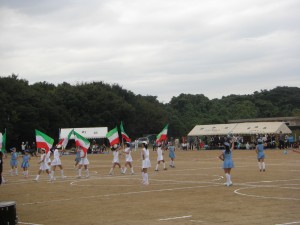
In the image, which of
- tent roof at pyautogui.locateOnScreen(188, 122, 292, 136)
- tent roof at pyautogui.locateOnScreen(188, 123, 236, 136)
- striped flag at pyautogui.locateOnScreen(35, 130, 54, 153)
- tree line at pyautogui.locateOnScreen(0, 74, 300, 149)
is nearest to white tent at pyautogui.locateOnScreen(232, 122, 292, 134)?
tent roof at pyautogui.locateOnScreen(188, 122, 292, 136)

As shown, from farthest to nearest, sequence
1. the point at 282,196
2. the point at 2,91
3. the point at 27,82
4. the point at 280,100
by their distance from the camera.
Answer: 1. the point at 280,100
2. the point at 27,82
3. the point at 2,91
4. the point at 282,196

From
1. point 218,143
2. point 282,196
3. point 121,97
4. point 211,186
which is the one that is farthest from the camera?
point 121,97

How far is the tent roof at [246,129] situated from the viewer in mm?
69125

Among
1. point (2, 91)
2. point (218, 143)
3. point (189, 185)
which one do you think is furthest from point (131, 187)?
point (2, 91)

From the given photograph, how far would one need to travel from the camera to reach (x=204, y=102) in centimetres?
11969

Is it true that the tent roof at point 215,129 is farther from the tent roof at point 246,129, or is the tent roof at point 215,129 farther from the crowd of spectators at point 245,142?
the crowd of spectators at point 245,142

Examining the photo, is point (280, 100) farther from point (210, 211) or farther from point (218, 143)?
point (210, 211)

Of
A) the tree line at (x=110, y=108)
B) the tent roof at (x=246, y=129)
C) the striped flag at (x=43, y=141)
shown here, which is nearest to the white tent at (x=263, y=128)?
the tent roof at (x=246, y=129)

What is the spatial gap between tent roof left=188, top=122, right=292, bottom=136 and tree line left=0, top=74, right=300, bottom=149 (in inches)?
1154

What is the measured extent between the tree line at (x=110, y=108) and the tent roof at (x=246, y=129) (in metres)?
29.3

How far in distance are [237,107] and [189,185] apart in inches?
3597

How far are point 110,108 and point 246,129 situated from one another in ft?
130

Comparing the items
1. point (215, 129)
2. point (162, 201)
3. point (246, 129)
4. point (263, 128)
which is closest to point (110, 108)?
point (215, 129)

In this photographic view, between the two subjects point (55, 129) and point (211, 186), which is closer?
point (211, 186)
